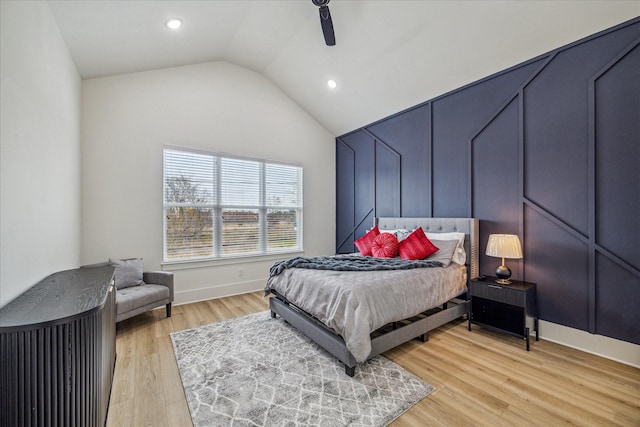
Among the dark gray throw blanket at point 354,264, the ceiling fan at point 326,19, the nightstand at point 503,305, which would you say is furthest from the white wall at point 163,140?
the nightstand at point 503,305

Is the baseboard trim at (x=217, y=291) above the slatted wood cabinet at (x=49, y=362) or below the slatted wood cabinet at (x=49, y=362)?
below

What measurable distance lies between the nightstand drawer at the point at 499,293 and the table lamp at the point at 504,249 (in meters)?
0.13

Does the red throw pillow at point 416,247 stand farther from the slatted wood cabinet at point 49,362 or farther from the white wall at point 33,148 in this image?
the white wall at point 33,148

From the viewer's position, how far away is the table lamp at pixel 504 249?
2852mm

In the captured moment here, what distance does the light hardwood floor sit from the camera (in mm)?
1767

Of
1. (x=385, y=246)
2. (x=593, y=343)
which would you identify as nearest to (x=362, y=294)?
(x=385, y=246)

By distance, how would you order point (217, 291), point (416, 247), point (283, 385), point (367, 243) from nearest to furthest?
point (283, 385) < point (416, 247) < point (367, 243) < point (217, 291)

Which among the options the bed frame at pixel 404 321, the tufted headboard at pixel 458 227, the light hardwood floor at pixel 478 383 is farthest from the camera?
the tufted headboard at pixel 458 227

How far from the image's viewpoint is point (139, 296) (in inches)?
123

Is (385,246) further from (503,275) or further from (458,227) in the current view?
(503,275)

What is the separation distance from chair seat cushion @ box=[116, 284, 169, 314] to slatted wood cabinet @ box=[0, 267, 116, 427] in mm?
1693

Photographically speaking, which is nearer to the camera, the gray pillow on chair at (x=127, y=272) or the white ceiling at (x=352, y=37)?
the white ceiling at (x=352, y=37)

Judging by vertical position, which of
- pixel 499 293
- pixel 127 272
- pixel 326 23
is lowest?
pixel 499 293

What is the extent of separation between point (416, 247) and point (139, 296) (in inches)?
134
